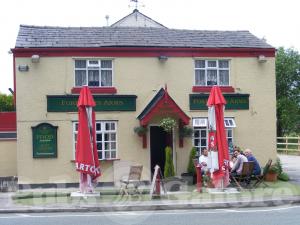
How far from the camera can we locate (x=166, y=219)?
508 inches

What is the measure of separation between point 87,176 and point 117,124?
4.41m

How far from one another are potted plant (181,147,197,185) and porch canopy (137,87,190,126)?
117 centimetres

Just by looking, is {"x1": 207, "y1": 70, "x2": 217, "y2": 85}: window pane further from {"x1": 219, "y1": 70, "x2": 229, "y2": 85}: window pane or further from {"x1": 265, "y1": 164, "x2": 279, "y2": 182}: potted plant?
{"x1": 265, "y1": 164, "x2": 279, "y2": 182}: potted plant

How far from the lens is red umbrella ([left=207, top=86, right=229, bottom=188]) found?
1777 centimetres

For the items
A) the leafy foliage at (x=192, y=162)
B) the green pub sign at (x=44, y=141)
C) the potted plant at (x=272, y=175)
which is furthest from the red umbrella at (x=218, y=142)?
the green pub sign at (x=44, y=141)

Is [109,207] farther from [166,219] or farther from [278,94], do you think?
[278,94]

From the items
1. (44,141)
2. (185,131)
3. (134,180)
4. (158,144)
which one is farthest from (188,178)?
(44,141)

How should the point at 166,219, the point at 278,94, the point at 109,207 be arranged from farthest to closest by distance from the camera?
the point at 278,94 < the point at 109,207 < the point at 166,219

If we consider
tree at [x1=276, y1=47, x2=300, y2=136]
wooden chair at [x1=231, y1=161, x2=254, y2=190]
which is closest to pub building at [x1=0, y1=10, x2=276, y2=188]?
wooden chair at [x1=231, y1=161, x2=254, y2=190]

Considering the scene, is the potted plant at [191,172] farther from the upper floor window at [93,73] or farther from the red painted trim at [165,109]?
the upper floor window at [93,73]

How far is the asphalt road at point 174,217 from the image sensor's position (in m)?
12.3

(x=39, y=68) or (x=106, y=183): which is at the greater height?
(x=39, y=68)

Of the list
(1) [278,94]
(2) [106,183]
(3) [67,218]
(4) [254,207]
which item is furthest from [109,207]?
(1) [278,94]

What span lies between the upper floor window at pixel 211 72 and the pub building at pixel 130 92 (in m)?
0.04
